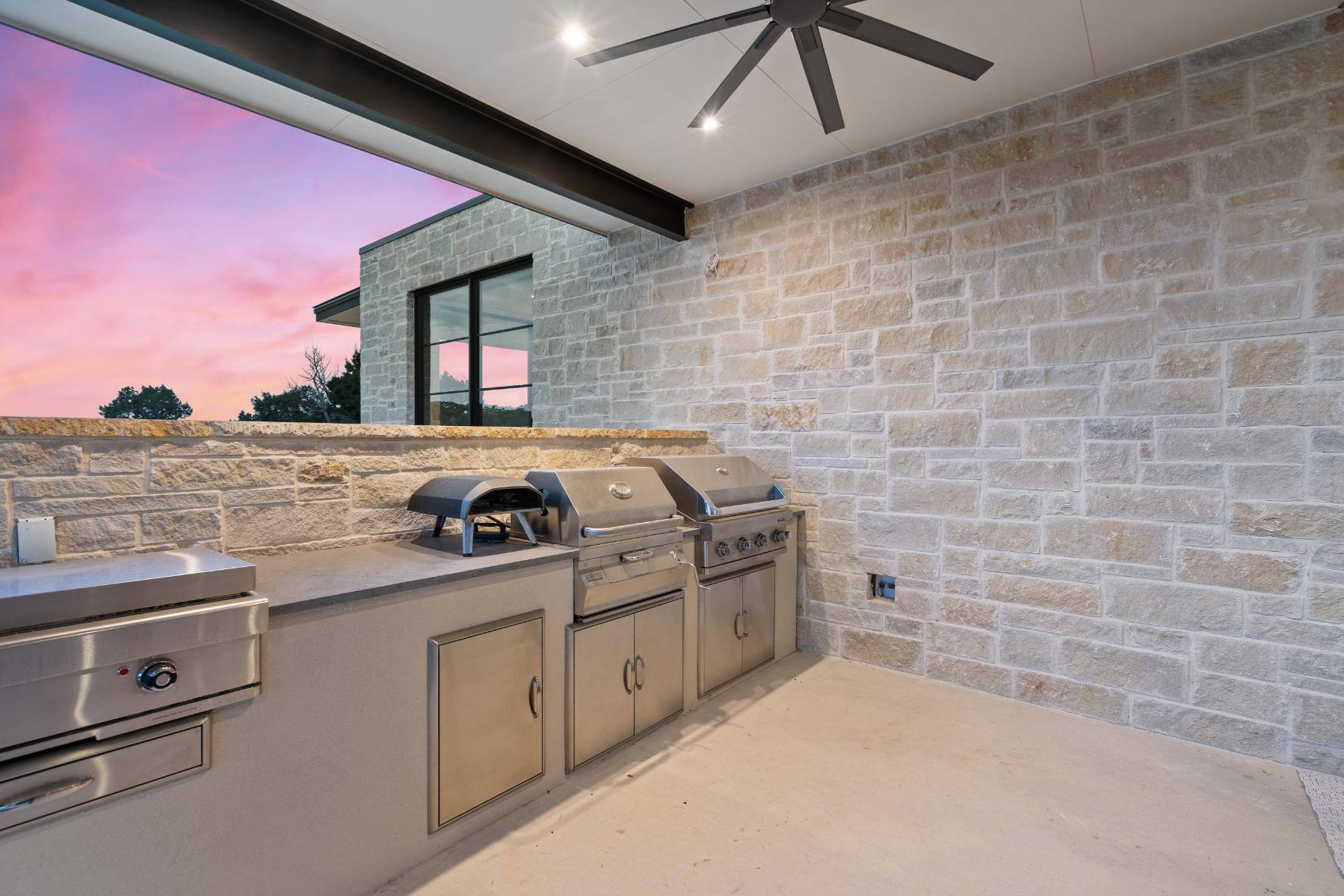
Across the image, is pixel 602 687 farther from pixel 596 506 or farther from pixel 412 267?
pixel 412 267

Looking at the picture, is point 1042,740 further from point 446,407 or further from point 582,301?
point 446,407

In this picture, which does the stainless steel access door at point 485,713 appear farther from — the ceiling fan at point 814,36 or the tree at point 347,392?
the tree at point 347,392

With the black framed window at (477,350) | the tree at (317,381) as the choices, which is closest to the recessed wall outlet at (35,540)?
the black framed window at (477,350)

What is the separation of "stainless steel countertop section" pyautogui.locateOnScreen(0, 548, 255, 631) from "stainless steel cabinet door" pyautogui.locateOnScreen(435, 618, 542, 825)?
1.92 feet

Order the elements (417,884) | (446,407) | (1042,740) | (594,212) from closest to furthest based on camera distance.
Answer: (417,884) < (1042,740) < (594,212) < (446,407)

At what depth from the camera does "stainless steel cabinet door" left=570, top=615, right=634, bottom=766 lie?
209 cm

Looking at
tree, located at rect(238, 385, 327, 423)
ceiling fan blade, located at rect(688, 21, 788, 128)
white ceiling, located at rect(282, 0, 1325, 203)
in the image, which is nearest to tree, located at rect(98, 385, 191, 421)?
tree, located at rect(238, 385, 327, 423)

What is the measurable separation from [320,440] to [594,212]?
2675mm

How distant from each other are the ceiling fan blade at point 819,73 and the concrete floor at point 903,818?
7.99 feet

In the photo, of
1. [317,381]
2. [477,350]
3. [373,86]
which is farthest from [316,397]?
[373,86]

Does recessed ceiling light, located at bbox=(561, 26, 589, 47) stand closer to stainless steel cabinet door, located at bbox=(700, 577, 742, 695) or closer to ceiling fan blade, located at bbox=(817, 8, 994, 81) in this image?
ceiling fan blade, located at bbox=(817, 8, 994, 81)

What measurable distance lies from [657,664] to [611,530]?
0.65 metres

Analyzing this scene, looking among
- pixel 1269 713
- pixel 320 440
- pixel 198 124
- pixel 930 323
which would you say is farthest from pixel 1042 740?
pixel 198 124

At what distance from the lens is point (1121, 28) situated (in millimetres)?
2217
